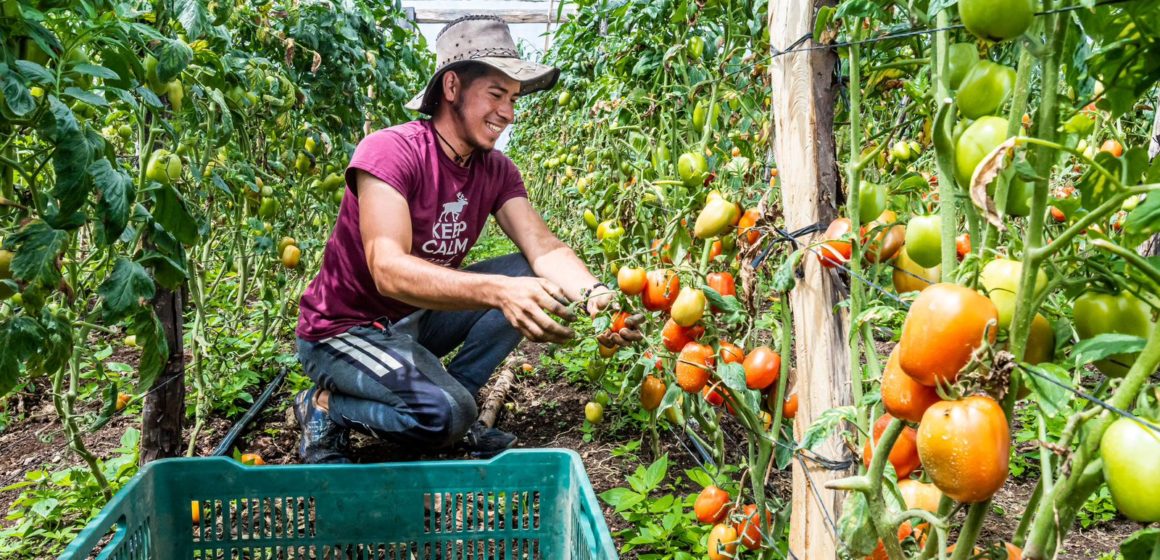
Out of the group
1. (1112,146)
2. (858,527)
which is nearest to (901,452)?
(858,527)

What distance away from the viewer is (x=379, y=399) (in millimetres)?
2152

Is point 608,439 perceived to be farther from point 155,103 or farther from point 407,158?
point 155,103

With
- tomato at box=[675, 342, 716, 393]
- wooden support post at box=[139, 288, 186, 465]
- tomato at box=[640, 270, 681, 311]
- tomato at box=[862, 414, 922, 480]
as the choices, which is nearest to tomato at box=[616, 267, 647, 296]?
tomato at box=[640, 270, 681, 311]

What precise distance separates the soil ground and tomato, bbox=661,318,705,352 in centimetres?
63

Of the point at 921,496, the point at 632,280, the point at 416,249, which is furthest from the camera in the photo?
the point at 416,249

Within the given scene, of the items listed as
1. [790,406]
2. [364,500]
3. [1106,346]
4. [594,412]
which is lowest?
[594,412]

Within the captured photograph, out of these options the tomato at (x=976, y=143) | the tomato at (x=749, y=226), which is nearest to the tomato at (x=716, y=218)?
the tomato at (x=749, y=226)

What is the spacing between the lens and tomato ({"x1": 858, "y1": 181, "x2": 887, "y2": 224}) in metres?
1.14

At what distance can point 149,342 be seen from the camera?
4.54ft

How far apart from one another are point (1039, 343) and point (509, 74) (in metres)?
1.64

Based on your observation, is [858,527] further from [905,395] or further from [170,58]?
[170,58]

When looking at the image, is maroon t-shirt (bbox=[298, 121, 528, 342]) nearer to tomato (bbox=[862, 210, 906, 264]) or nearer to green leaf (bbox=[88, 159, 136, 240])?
green leaf (bbox=[88, 159, 136, 240])

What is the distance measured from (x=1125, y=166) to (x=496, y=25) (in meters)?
1.87

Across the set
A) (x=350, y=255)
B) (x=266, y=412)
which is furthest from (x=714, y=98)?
(x=266, y=412)
